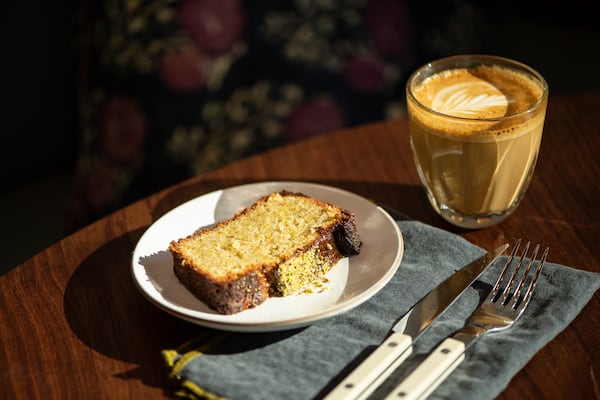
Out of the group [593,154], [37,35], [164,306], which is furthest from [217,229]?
[37,35]

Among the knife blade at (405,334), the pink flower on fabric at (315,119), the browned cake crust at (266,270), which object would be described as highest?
the browned cake crust at (266,270)

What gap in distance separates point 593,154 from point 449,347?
0.66 m

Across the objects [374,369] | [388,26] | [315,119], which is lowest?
[315,119]

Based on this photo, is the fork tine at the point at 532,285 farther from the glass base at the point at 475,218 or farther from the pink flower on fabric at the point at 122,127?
the pink flower on fabric at the point at 122,127

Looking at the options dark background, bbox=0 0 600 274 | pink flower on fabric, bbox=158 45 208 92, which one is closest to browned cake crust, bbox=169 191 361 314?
pink flower on fabric, bbox=158 45 208 92

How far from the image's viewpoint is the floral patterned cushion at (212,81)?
2.19 metres

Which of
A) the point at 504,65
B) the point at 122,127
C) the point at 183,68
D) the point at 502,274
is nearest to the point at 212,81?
the point at 183,68

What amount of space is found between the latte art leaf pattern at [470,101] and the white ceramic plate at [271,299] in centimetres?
20

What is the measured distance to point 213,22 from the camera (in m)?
2.21

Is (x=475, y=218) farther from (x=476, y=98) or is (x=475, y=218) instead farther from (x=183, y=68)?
(x=183, y=68)

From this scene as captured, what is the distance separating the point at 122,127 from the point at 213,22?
0.37 m

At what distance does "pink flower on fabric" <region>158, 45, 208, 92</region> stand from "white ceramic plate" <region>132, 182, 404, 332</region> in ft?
2.97

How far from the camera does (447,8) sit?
2.51 m

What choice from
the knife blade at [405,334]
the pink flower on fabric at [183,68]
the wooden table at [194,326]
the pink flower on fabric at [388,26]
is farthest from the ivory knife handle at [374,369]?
the pink flower on fabric at [388,26]
